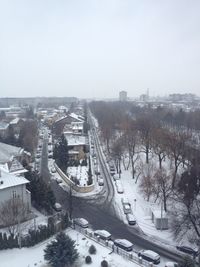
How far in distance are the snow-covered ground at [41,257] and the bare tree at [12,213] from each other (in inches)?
104

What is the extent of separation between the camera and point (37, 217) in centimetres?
2616

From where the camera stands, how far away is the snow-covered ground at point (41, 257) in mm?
18938

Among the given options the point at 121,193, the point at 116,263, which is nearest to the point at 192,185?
the point at 116,263

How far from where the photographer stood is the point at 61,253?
59.3 feet

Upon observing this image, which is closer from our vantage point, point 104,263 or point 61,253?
point 61,253

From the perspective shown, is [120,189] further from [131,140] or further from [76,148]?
[76,148]

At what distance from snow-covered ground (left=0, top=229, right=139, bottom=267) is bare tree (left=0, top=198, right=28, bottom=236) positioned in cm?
264

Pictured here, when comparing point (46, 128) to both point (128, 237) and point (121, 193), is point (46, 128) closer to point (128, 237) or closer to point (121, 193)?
point (121, 193)

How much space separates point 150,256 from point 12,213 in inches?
445

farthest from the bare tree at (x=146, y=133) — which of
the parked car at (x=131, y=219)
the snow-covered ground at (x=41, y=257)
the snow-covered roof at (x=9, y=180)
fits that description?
the snow-covered ground at (x=41, y=257)

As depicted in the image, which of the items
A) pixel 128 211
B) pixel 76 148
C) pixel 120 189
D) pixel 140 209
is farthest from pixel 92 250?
pixel 76 148

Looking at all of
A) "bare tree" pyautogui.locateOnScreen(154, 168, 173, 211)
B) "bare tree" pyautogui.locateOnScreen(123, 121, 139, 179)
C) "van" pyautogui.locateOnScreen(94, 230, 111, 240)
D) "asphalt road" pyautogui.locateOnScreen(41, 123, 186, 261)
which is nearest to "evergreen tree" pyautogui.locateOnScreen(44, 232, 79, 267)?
"van" pyautogui.locateOnScreen(94, 230, 111, 240)

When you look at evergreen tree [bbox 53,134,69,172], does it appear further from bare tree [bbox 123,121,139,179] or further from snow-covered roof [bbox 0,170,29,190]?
snow-covered roof [bbox 0,170,29,190]

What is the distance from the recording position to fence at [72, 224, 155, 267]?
19086 mm
